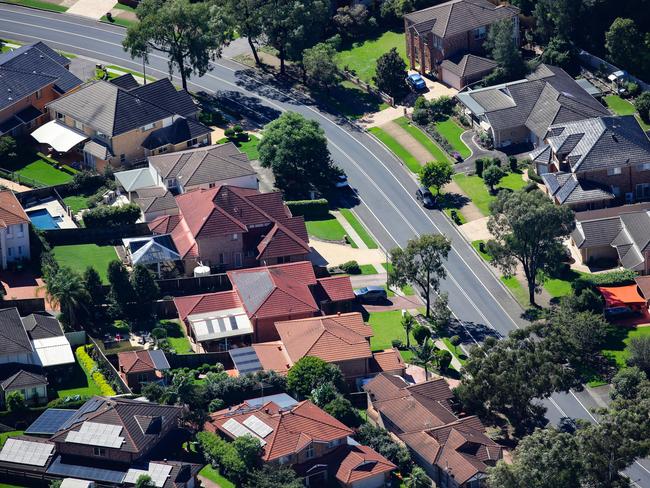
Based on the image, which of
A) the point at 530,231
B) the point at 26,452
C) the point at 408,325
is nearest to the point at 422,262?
the point at 408,325

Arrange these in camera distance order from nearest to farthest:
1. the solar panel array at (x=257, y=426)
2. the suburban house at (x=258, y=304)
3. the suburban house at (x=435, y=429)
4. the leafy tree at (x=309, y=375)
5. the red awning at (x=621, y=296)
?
1. the solar panel array at (x=257, y=426)
2. the suburban house at (x=435, y=429)
3. the leafy tree at (x=309, y=375)
4. the suburban house at (x=258, y=304)
5. the red awning at (x=621, y=296)

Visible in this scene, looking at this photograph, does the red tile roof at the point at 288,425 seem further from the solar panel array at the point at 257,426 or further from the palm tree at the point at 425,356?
Answer: the palm tree at the point at 425,356

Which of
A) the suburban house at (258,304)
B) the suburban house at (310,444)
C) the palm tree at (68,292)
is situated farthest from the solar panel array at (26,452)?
the suburban house at (258,304)

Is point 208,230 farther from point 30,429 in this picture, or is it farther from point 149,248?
point 30,429

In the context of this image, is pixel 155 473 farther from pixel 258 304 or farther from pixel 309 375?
pixel 258 304

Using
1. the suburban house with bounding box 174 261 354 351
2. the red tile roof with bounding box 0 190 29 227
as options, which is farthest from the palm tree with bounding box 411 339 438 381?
the red tile roof with bounding box 0 190 29 227
